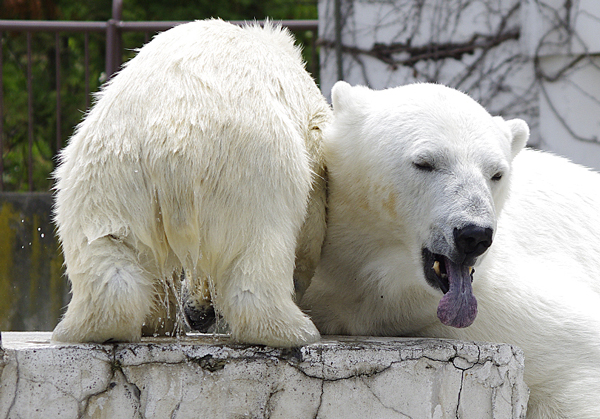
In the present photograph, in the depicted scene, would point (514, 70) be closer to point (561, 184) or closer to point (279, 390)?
point (561, 184)

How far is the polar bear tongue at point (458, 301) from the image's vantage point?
7.50 feet

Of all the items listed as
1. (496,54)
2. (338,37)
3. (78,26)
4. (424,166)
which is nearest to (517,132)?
(424,166)

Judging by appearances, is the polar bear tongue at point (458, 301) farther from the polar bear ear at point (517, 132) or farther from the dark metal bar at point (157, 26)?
the dark metal bar at point (157, 26)

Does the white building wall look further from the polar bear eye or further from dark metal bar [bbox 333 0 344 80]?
the polar bear eye

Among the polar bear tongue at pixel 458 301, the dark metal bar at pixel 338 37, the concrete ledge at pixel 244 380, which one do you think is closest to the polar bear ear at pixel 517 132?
the polar bear tongue at pixel 458 301

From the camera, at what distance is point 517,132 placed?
273cm

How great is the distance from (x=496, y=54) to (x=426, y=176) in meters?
3.37

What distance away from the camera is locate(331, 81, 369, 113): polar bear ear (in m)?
2.69

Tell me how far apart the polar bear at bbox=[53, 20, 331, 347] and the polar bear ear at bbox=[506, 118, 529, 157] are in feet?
2.80

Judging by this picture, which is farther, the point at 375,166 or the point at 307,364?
the point at 375,166

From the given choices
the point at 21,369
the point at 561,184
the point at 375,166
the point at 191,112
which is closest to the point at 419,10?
the point at 561,184

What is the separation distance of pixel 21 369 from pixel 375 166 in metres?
1.21

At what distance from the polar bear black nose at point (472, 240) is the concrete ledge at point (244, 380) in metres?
0.32

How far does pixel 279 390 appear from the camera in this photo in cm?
218
